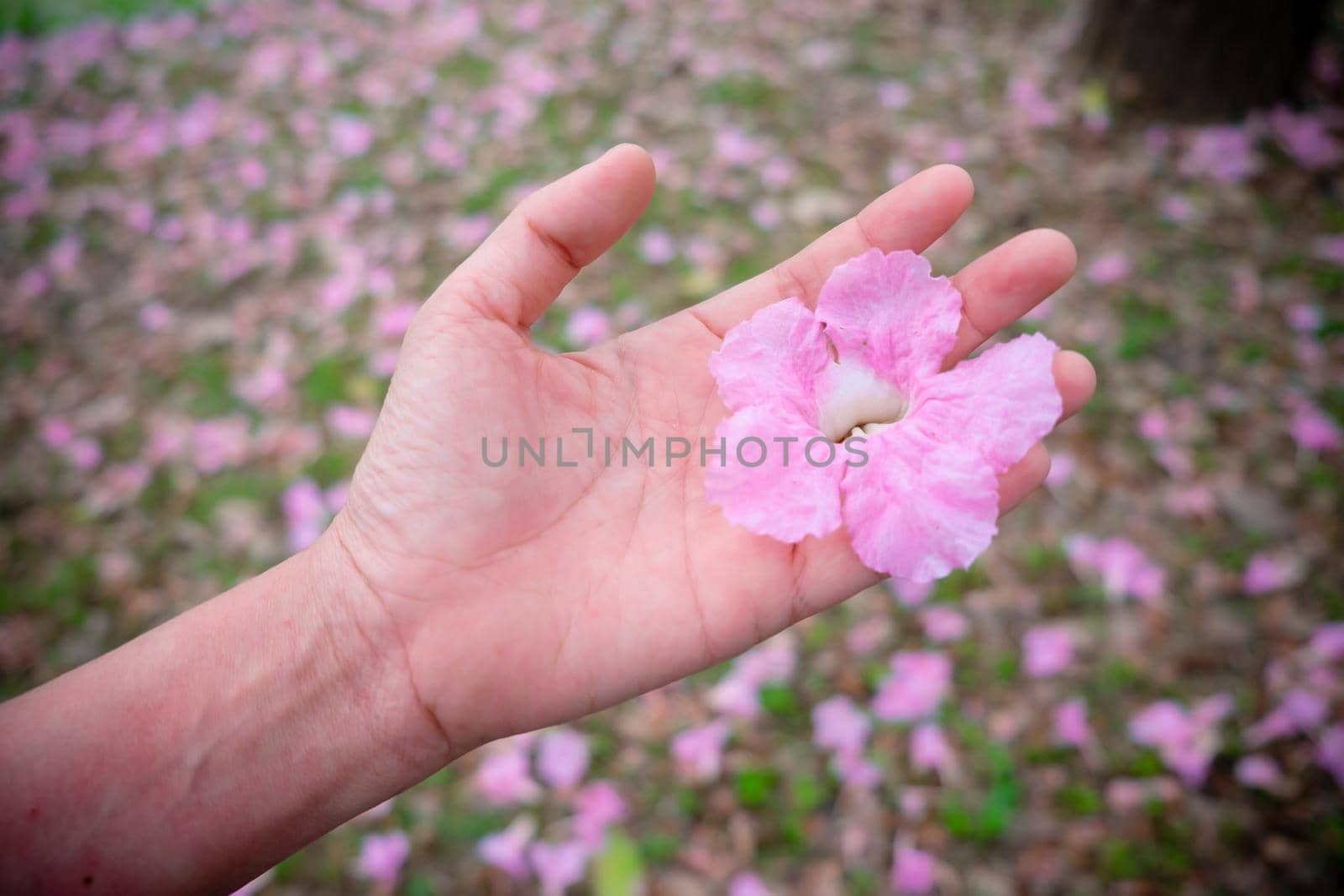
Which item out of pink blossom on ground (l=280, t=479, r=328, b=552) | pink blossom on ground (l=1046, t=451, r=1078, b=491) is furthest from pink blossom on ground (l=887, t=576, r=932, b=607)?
pink blossom on ground (l=280, t=479, r=328, b=552)

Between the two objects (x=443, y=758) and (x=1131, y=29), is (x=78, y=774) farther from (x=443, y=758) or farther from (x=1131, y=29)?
(x=1131, y=29)

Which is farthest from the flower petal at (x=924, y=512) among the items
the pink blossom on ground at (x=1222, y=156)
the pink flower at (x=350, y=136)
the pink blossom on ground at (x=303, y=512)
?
the pink flower at (x=350, y=136)

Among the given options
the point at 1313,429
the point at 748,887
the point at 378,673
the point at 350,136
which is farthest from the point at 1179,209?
the point at 350,136

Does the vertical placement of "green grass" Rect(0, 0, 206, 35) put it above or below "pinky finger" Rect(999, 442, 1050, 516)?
above

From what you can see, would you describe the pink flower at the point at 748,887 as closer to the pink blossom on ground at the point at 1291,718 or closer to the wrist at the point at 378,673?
the wrist at the point at 378,673

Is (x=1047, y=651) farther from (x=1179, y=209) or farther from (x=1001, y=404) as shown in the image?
(x=1179, y=209)

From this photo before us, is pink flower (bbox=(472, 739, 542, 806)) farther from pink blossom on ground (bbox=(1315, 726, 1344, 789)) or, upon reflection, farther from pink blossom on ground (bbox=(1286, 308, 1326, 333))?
pink blossom on ground (bbox=(1286, 308, 1326, 333))
